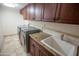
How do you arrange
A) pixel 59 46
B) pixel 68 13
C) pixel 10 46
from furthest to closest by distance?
pixel 59 46 → pixel 10 46 → pixel 68 13

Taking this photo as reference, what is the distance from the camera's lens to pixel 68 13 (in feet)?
3.06

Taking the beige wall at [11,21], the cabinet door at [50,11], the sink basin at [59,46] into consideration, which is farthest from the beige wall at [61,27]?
the beige wall at [11,21]

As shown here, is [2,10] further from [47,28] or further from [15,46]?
[47,28]

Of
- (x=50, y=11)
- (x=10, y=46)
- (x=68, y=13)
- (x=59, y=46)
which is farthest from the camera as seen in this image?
(x=59, y=46)

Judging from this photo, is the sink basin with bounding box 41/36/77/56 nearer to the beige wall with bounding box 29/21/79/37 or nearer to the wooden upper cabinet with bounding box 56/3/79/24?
the beige wall with bounding box 29/21/79/37

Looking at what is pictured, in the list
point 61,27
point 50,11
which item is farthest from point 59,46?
point 50,11

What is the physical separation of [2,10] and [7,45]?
49cm

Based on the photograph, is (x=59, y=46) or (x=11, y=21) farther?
(x=59, y=46)

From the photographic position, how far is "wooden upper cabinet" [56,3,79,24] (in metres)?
0.86

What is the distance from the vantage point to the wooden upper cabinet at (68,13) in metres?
0.86

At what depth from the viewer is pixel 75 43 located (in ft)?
3.83

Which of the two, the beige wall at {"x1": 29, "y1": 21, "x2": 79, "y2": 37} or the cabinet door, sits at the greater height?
the cabinet door

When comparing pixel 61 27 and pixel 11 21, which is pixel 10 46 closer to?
pixel 11 21

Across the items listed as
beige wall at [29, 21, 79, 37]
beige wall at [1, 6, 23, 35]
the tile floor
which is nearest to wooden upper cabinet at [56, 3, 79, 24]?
beige wall at [29, 21, 79, 37]
